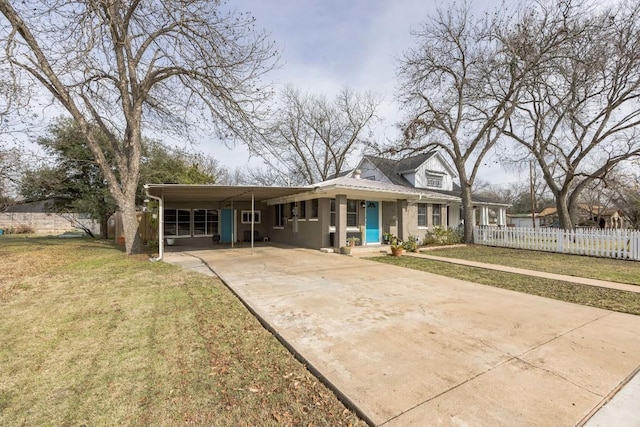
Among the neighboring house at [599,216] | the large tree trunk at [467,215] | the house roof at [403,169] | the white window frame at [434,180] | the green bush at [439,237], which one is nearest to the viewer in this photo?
the green bush at [439,237]

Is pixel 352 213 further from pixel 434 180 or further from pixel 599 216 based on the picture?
pixel 599 216

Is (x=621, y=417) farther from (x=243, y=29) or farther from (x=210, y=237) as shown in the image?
(x=210, y=237)

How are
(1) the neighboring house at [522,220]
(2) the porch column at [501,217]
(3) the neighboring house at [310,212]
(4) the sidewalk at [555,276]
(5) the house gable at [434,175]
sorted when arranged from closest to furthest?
(4) the sidewalk at [555,276] → (3) the neighboring house at [310,212] → (5) the house gable at [434,175] → (2) the porch column at [501,217] → (1) the neighboring house at [522,220]

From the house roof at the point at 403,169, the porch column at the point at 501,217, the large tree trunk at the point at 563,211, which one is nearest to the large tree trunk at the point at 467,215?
the house roof at the point at 403,169

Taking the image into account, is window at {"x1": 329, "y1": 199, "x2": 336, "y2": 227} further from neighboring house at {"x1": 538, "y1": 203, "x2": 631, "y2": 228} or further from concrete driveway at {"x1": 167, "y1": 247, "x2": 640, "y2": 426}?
neighboring house at {"x1": 538, "y1": 203, "x2": 631, "y2": 228}

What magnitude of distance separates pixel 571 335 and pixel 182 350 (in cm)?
460

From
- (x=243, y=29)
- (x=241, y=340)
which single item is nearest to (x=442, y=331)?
(x=241, y=340)

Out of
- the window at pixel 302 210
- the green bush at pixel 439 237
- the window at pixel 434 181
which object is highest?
the window at pixel 434 181

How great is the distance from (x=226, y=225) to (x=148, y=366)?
1345 centimetres

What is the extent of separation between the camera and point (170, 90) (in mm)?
11734

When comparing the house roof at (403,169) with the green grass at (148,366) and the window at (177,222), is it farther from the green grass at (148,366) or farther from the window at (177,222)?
the green grass at (148,366)

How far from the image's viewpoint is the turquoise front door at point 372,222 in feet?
44.4

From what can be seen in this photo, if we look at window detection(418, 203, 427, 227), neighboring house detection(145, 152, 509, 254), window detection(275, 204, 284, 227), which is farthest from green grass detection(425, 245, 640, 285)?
window detection(275, 204, 284, 227)

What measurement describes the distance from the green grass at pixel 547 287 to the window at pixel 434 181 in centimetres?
1400
